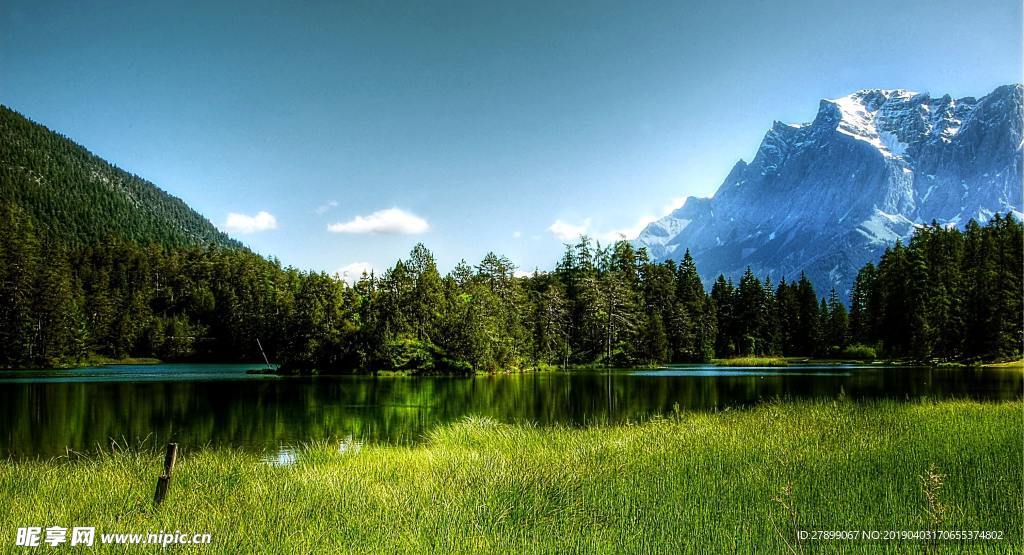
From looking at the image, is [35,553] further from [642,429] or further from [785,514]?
[642,429]

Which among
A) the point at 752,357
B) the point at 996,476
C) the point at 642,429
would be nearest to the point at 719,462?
the point at 996,476

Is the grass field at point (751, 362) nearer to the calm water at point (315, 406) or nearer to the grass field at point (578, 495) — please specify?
the calm water at point (315, 406)

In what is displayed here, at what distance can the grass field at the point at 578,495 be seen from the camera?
7684 mm

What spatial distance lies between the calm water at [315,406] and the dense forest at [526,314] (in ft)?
69.3

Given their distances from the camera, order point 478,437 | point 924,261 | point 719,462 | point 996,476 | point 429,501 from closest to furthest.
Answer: point 429,501 → point 996,476 → point 719,462 → point 478,437 → point 924,261

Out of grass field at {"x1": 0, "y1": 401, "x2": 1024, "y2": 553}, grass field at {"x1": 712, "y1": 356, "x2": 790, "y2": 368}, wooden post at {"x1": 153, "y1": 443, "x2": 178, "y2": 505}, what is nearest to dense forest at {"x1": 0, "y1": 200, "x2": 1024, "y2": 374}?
grass field at {"x1": 712, "y1": 356, "x2": 790, "y2": 368}

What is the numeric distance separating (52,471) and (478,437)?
9340 millimetres

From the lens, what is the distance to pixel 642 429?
1748cm

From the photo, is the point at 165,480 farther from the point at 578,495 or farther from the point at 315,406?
the point at 315,406

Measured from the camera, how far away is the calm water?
2162 centimetres

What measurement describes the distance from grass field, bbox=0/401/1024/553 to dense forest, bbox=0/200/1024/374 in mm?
51944
